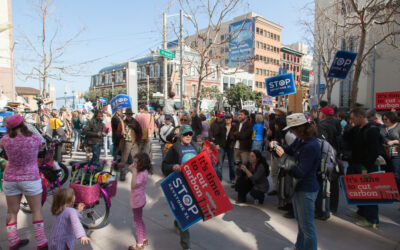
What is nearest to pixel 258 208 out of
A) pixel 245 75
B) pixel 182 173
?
pixel 182 173

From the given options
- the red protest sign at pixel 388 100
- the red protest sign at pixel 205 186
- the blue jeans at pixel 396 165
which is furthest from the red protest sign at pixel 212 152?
the red protest sign at pixel 388 100

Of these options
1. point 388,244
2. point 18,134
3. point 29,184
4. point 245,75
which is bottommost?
point 388,244

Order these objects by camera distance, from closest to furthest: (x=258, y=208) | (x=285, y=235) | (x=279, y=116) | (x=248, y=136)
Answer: (x=285, y=235), (x=258, y=208), (x=279, y=116), (x=248, y=136)

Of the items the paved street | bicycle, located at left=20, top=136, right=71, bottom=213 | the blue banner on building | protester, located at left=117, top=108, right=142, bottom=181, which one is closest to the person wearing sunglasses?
the paved street

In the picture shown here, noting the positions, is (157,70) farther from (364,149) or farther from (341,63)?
(364,149)

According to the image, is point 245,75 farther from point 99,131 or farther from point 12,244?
point 12,244

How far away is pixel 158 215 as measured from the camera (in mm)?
4793

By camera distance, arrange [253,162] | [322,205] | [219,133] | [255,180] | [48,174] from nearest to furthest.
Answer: [322,205] < [48,174] < [255,180] < [253,162] < [219,133]

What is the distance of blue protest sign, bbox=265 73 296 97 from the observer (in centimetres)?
822

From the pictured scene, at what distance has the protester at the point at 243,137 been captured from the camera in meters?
6.56

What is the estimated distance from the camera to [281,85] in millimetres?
8422

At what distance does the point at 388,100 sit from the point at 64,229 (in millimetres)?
10995

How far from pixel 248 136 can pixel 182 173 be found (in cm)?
354

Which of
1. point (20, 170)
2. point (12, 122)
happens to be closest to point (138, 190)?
point (20, 170)
